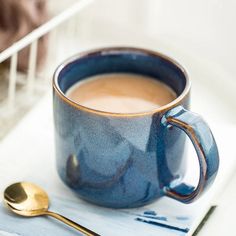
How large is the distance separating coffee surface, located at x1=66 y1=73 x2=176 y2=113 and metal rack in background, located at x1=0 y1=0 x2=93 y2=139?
0.08 m

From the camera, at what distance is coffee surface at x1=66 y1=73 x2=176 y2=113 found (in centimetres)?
50

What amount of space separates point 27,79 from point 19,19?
7 cm

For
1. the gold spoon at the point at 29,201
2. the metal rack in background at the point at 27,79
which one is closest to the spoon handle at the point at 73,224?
the gold spoon at the point at 29,201

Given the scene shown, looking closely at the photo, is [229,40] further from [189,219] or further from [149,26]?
[189,219]

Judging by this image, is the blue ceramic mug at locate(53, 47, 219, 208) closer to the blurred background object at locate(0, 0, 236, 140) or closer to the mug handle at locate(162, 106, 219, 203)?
the mug handle at locate(162, 106, 219, 203)

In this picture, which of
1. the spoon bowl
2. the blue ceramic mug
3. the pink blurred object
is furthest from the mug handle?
the pink blurred object

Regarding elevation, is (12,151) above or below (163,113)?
below

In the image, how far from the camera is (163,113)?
434 mm

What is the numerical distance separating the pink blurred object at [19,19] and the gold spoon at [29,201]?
0.20 metres

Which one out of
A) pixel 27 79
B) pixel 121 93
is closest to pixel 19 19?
pixel 27 79

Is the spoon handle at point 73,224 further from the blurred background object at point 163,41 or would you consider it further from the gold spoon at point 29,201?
the blurred background object at point 163,41

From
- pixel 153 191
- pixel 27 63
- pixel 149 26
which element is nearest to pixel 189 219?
pixel 153 191

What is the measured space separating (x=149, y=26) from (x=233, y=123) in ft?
0.80

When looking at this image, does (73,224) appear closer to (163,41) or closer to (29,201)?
(29,201)
